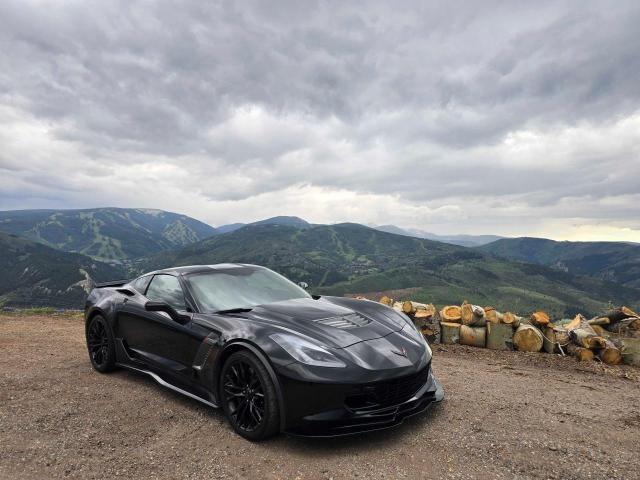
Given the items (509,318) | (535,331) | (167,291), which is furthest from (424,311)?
(167,291)

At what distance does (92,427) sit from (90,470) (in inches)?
36.8

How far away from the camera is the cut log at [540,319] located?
336 inches

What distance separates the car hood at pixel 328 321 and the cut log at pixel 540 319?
Result: 203 inches

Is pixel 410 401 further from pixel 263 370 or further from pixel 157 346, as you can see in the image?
pixel 157 346

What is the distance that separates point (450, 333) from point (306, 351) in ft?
21.0

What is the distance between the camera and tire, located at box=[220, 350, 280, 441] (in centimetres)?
370

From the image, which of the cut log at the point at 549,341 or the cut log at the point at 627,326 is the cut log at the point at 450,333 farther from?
the cut log at the point at 627,326

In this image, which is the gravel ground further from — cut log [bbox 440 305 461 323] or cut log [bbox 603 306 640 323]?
cut log [bbox 603 306 640 323]

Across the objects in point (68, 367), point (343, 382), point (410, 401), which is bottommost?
point (68, 367)

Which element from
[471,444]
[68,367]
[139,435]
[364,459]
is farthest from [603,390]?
[68,367]

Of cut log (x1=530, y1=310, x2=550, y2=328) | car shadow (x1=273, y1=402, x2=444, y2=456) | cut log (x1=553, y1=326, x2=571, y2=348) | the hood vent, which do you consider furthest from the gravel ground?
cut log (x1=530, y1=310, x2=550, y2=328)

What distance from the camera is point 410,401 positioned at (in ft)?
12.9

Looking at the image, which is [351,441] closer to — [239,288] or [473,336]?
[239,288]

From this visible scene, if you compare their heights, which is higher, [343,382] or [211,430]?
[343,382]
